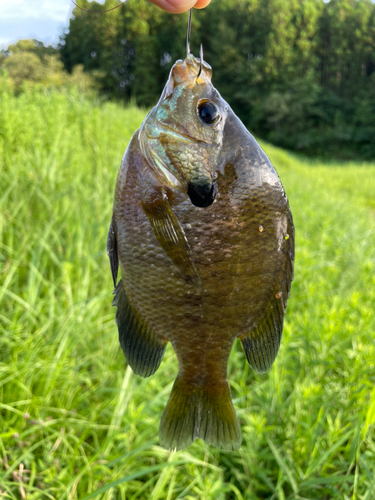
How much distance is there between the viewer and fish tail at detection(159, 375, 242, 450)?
75 centimetres

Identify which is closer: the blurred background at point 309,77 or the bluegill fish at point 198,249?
the bluegill fish at point 198,249

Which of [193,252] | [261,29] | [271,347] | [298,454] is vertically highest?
[261,29]

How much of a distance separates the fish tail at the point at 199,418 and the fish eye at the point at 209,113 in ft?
1.88

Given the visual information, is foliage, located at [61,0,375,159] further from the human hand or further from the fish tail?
the fish tail

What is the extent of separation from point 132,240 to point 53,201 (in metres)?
1.95

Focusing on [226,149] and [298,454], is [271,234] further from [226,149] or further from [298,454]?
[298,454]

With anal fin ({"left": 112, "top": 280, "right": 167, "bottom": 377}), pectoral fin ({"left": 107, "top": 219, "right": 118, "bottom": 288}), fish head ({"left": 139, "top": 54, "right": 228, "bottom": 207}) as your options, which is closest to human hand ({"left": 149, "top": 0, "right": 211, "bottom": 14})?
fish head ({"left": 139, "top": 54, "right": 228, "bottom": 207})

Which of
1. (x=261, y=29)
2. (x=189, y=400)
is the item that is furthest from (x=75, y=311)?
(x=261, y=29)

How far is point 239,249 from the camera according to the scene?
27.5 inches

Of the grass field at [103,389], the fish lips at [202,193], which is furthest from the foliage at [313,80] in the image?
the fish lips at [202,193]

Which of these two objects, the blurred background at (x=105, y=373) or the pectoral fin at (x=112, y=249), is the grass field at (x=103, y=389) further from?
the pectoral fin at (x=112, y=249)

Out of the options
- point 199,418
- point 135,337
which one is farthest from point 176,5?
point 199,418

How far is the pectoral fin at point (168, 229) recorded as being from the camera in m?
0.66

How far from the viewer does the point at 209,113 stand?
28.2 inches
